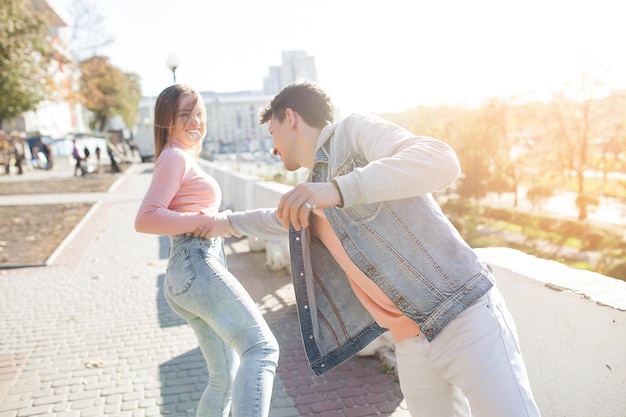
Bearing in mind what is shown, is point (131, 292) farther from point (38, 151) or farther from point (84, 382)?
point (38, 151)

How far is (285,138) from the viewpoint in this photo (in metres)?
2.07

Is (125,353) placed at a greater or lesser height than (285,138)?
lesser

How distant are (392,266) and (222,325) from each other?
95cm

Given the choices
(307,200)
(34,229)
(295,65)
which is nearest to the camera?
(307,200)

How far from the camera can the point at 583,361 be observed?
8.07 feet

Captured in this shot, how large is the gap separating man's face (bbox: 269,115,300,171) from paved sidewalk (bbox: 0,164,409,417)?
2.26m

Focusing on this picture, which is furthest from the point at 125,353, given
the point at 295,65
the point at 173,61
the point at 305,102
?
the point at 295,65

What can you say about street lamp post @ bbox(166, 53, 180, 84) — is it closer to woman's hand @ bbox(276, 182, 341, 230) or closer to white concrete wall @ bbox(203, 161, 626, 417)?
white concrete wall @ bbox(203, 161, 626, 417)

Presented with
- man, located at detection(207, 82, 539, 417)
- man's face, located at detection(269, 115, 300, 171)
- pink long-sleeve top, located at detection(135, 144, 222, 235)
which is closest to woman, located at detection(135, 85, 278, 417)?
pink long-sleeve top, located at detection(135, 144, 222, 235)

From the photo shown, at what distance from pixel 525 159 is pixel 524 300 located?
19642 millimetres

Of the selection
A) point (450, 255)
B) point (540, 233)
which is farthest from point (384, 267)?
point (540, 233)

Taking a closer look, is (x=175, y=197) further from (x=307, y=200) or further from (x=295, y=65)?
(x=295, y=65)

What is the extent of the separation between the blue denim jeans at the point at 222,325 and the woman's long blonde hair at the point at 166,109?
564 millimetres

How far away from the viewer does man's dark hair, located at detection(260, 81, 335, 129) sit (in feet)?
6.69
